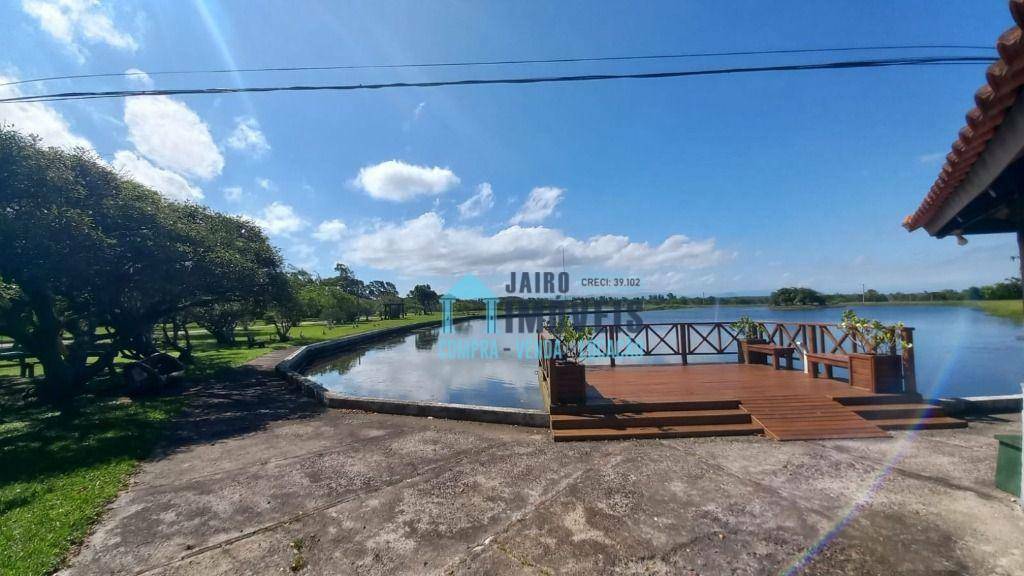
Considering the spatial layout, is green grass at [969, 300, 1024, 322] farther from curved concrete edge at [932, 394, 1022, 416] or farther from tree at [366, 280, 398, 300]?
tree at [366, 280, 398, 300]

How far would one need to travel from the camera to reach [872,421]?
5055mm

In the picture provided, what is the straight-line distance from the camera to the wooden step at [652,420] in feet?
16.7

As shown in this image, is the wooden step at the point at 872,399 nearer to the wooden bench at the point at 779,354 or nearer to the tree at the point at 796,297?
the wooden bench at the point at 779,354

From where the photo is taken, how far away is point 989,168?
2.08 m

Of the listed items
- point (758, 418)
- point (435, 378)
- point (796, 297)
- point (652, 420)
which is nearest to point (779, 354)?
point (758, 418)

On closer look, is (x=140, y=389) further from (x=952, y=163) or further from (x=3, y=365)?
(x=952, y=163)

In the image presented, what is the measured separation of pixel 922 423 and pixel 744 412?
219 cm

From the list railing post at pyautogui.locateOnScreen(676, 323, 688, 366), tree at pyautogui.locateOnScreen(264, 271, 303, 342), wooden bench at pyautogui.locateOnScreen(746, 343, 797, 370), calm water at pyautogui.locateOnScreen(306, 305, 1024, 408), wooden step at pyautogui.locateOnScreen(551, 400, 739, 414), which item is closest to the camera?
wooden step at pyautogui.locateOnScreen(551, 400, 739, 414)

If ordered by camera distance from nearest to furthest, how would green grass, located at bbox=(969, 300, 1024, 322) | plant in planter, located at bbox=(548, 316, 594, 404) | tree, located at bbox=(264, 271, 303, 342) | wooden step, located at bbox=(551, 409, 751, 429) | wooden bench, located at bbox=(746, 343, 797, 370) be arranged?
1. wooden step, located at bbox=(551, 409, 751, 429)
2. plant in planter, located at bbox=(548, 316, 594, 404)
3. wooden bench, located at bbox=(746, 343, 797, 370)
4. tree, located at bbox=(264, 271, 303, 342)
5. green grass, located at bbox=(969, 300, 1024, 322)

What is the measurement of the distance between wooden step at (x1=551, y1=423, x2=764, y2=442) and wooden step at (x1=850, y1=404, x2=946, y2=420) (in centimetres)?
177

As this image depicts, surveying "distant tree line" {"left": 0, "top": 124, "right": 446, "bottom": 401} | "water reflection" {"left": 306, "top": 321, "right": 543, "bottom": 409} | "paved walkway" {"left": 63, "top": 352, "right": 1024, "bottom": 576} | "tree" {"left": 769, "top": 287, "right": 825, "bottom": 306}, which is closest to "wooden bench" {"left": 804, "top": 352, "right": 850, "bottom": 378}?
"paved walkway" {"left": 63, "top": 352, "right": 1024, "bottom": 576}

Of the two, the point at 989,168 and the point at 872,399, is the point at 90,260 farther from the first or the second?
the point at 872,399

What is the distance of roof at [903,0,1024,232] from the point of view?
1371 millimetres

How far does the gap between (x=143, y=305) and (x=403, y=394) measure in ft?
28.7
